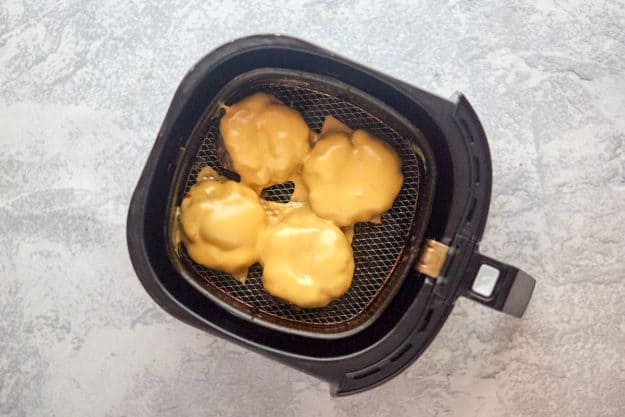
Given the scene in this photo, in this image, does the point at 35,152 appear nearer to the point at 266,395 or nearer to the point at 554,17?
the point at 266,395

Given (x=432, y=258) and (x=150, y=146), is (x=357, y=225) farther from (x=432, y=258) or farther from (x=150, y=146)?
(x=150, y=146)

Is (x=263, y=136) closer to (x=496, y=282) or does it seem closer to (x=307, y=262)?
(x=307, y=262)

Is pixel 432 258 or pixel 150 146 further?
pixel 150 146

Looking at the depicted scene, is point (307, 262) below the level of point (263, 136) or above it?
below

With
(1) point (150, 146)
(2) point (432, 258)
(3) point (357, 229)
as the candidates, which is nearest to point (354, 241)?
(3) point (357, 229)

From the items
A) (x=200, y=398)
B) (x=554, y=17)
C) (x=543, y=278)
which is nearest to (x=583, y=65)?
(x=554, y=17)

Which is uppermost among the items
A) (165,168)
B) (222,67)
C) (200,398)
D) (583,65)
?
(583,65)
